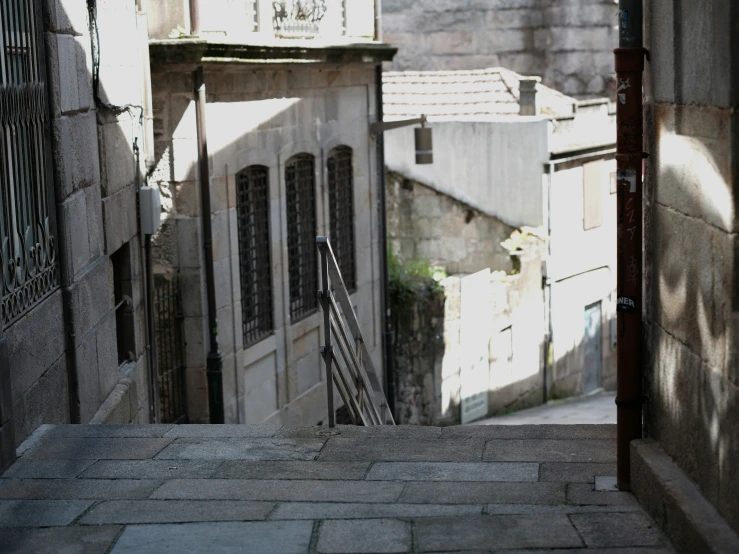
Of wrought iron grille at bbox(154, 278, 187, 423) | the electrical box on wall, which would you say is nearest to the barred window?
wrought iron grille at bbox(154, 278, 187, 423)

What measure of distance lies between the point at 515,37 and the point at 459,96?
5.74m

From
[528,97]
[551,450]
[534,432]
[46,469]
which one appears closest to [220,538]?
[46,469]

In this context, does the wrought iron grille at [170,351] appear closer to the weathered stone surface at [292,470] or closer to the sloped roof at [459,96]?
the weathered stone surface at [292,470]

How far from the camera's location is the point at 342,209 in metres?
16.9

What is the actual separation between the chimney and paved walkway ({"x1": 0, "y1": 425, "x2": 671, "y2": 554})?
16815 millimetres

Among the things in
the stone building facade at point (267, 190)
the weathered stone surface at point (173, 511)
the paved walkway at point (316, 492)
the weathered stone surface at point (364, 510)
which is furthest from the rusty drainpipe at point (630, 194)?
the stone building facade at point (267, 190)

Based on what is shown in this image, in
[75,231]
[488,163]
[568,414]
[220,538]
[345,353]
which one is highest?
[75,231]

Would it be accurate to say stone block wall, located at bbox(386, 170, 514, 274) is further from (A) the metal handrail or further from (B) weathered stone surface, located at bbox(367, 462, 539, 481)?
(B) weathered stone surface, located at bbox(367, 462, 539, 481)

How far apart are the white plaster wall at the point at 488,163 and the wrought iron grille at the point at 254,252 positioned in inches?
336

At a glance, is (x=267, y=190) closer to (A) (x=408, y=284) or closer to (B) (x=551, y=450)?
(A) (x=408, y=284)

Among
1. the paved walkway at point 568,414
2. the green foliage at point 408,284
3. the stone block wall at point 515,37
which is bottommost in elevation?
the paved walkway at point 568,414

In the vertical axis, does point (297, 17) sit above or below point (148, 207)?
above

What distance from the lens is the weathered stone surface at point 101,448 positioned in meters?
6.20

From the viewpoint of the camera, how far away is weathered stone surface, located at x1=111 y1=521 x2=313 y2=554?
4680mm
